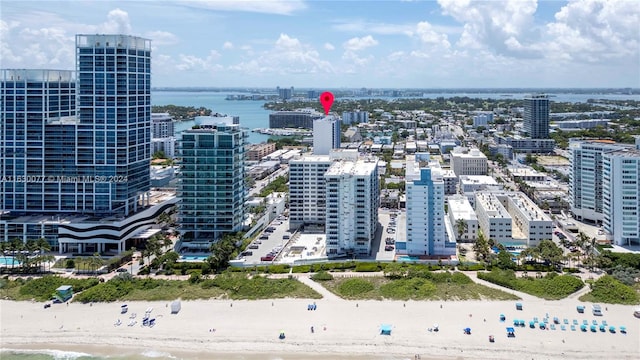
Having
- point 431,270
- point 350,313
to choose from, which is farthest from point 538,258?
point 350,313

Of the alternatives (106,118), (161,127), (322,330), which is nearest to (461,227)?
(322,330)

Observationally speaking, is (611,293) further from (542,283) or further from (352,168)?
(352,168)

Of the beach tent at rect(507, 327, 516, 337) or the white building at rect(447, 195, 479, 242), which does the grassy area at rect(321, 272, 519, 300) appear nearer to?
the beach tent at rect(507, 327, 516, 337)

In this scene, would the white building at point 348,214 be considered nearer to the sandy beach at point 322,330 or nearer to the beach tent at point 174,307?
the sandy beach at point 322,330

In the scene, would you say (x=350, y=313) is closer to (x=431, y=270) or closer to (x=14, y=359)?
(x=431, y=270)

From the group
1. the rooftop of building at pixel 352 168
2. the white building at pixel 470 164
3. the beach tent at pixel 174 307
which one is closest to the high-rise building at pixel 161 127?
the white building at pixel 470 164

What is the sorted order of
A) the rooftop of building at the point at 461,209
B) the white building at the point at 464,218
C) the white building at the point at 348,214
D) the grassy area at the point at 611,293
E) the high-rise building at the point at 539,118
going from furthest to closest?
the high-rise building at the point at 539,118 → the rooftop of building at the point at 461,209 → the white building at the point at 464,218 → the white building at the point at 348,214 → the grassy area at the point at 611,293
